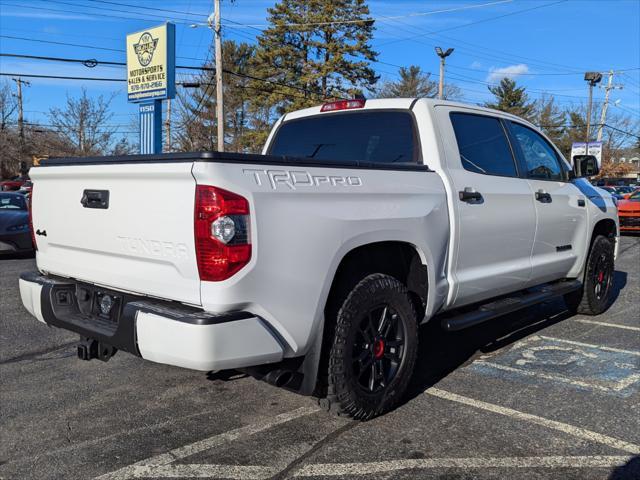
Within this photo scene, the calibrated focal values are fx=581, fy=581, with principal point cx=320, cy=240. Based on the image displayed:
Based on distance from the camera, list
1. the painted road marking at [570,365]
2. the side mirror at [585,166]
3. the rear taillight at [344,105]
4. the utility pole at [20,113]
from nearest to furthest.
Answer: the painted road marking at [570,365]
the rear taillight at [344,105]
the side mirror at [585,166]
the utility pole at [20,113]

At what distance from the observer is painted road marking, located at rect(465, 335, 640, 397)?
4.21m

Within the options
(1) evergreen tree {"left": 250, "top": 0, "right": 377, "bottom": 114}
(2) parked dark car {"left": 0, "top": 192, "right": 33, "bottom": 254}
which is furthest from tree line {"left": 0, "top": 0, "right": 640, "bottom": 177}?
(2) parked dark car {"left": 0, "top": 192, "right": 33, "bottom": 254}

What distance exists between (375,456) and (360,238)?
Result: 1158 mm

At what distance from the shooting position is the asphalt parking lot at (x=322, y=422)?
9.73 ft

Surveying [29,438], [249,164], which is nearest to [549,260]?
[249,164]

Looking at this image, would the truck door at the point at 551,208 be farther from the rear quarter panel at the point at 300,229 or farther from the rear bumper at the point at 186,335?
the rear bumper at the point at 186,335

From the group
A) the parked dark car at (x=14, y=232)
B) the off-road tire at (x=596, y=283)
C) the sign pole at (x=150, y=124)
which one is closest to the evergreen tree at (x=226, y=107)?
the sign pole at (x=150, y=124)

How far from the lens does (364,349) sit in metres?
3.40

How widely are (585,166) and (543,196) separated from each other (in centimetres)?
104

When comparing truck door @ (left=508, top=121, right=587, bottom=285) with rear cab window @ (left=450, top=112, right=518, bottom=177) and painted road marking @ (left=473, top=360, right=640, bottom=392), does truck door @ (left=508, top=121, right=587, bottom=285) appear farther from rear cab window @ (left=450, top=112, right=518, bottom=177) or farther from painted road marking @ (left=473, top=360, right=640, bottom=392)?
painted road marking @ (left=473, top=360, right=640, bottom=392)

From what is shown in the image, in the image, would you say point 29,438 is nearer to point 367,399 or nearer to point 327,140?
point 367,399

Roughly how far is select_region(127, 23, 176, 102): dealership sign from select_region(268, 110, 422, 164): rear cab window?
14929 millimetres

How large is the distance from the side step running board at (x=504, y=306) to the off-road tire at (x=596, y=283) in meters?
0.42

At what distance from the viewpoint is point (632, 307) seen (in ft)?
22.2
